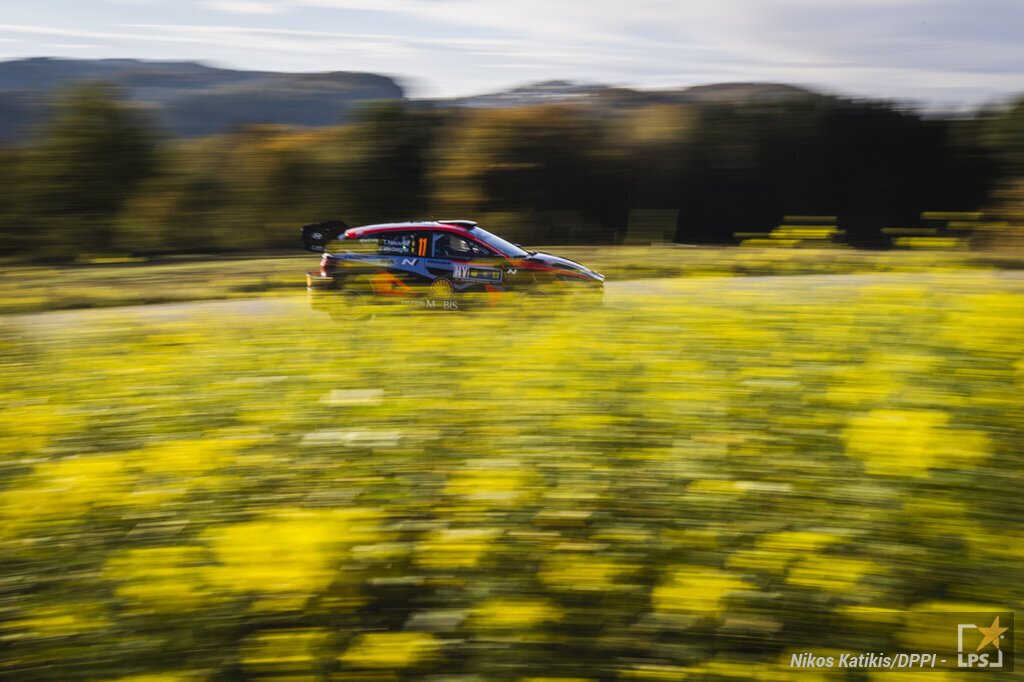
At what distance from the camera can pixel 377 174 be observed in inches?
910

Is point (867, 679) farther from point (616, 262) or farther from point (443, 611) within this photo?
point (616, 262)

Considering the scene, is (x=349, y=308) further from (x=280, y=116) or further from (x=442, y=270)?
(x=280, y=116)

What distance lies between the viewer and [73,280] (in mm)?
16047

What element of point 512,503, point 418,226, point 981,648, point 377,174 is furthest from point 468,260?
point 377,174

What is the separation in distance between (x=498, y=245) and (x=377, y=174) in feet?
43.2

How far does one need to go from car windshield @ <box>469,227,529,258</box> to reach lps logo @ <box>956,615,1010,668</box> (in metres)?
8.53

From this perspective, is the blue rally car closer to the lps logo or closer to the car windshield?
the car windshield

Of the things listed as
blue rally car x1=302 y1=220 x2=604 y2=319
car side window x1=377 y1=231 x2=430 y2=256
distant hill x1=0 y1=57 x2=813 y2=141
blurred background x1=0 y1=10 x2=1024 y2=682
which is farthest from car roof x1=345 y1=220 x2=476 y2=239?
distant hill x1=0 y1=57 x2=813 y2=141

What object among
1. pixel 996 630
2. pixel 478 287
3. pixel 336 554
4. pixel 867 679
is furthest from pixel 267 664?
pixel 478 287

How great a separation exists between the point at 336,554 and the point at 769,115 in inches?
1023

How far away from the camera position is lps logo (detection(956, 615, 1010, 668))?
8.58ft

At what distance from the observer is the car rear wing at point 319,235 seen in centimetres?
1173

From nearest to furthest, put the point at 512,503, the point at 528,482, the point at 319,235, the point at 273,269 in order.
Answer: the point at 512,503 → the point at 528,482 → the point at 319,235 → the point at 273,269

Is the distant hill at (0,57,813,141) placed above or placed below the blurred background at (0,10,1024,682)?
above
